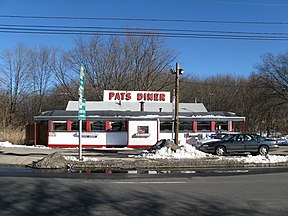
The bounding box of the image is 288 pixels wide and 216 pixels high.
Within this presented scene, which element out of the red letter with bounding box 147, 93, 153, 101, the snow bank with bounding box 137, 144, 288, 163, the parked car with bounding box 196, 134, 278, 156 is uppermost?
the red letter with bounding box 147, 93, 153, 101

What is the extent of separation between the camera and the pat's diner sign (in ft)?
129

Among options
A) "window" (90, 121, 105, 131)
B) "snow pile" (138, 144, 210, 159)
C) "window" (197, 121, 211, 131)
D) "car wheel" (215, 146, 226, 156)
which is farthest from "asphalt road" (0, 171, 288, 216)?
"window" (197, 121, 211, 131)

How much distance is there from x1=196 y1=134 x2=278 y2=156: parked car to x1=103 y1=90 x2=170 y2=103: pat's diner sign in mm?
15631

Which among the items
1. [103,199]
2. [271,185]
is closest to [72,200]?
[103,199]

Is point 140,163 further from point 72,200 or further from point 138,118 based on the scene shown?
point 138,118

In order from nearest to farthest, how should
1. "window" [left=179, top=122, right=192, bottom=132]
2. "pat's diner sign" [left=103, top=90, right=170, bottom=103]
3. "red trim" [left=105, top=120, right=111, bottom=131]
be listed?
1. "red trim" [left=105, top=120, right=111, bottom=131]
2. "window" [left=179, top=122, right=192, bottom=132]
3. "pat's diner sign" [left=103, top=90, right=170, bottom=103]

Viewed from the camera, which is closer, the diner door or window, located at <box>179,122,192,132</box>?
the diner door

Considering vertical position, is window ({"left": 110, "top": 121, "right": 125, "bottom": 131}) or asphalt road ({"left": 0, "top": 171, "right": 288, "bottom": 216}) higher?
window ({"left": 110, "top": 121, "right": 125, "bottom": 131})

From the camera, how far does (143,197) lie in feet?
28.8

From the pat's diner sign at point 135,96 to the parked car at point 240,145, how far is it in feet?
51.3

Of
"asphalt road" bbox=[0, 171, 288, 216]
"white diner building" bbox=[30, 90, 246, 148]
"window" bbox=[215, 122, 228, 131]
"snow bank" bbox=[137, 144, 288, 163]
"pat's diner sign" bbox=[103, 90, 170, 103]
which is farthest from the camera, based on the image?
"pat's diner sign" bbox=[103, 90, 170, 103]

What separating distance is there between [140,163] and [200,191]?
7735 millimetres

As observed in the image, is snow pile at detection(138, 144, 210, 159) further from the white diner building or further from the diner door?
the diner door

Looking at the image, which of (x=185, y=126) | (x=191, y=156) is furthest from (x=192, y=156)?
(x=185, y=126)
